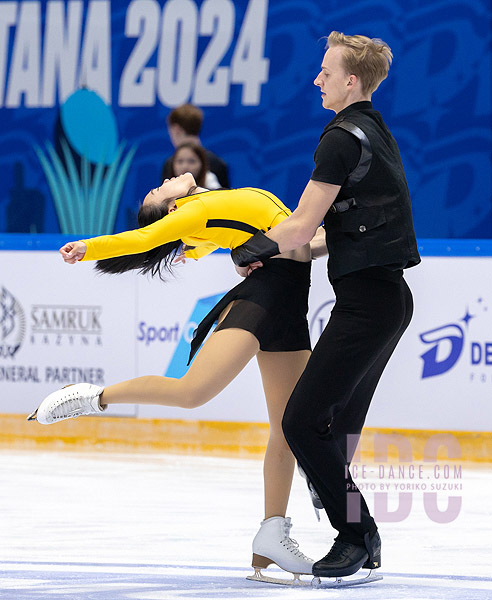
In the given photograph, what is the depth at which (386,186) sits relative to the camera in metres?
3.51

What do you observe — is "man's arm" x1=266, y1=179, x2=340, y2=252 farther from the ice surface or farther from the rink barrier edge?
the rink barrier edge

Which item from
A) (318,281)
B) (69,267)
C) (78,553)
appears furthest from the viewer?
(69,267)

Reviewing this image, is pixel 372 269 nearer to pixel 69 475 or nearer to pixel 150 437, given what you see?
pixel 69 475

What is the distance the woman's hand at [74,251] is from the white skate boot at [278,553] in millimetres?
1000

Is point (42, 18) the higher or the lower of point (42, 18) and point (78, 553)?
the higher

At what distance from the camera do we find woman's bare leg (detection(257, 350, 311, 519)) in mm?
3820

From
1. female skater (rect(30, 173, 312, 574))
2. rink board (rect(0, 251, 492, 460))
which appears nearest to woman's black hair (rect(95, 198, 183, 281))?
female skater (rect(30, 173, 312, 574))

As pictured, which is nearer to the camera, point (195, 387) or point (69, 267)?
point (195, 387)

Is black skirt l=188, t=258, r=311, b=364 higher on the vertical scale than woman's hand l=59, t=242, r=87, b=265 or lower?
lower

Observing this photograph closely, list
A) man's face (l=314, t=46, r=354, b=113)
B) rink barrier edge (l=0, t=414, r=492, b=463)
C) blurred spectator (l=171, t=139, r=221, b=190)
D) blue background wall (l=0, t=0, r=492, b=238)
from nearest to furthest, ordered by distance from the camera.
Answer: man's face (l=314, t=46, r=354, b=113) → rink barrier edge (l=0, t=414, r=492, b=463) → blurred spectator (l=171, t=139, r=221, b=190) → blue background wall (l=0, t=0, r=492, b=238)

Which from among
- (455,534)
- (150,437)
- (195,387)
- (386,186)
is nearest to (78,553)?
(195,387)

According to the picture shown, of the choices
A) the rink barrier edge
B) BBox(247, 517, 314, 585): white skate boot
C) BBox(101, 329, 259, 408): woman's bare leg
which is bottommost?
BBox(247, 517, 314, 585): white skate boot

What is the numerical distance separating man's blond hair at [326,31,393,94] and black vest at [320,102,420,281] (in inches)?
4.4

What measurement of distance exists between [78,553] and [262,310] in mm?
1162
